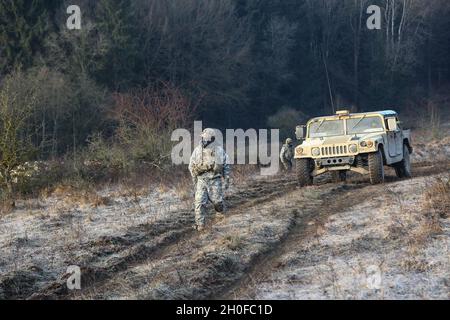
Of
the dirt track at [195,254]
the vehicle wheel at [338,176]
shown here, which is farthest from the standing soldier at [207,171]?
the vehicle wheel at [338,176]

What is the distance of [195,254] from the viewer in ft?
31.3

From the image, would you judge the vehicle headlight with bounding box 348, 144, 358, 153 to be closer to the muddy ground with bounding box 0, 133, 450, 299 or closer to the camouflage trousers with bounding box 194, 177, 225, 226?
the muddy ground with bounding box 0, 133, 450, 299

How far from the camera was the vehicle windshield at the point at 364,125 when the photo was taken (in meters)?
16.3

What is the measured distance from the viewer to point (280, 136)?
4109 cm

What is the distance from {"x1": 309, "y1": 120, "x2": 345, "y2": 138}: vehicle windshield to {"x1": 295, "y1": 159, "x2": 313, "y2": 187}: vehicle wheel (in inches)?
39.1

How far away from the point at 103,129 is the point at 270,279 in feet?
73.6

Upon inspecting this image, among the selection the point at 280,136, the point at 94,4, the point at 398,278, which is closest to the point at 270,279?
the point at 398,278

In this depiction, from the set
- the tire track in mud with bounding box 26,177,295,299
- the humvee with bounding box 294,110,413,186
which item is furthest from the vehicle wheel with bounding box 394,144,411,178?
the tire track in mud with bounding box 26,177,295,299

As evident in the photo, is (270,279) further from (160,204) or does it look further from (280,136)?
(280,136)

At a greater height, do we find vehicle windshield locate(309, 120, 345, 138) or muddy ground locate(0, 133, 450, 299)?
vehicle windshield locate(309, 120, 345, 138)

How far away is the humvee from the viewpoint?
1526 cm

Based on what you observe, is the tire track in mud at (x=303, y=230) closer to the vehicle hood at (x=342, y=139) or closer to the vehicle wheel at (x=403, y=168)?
the vehicle wheel at (x=403, y=168)

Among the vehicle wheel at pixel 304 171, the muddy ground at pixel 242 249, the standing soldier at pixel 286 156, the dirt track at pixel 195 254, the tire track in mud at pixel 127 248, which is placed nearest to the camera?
the muddy ground at pixel 242 249

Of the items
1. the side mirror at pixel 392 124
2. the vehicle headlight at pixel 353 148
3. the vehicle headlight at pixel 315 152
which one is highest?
→ the side mirror at pixel 392 124
